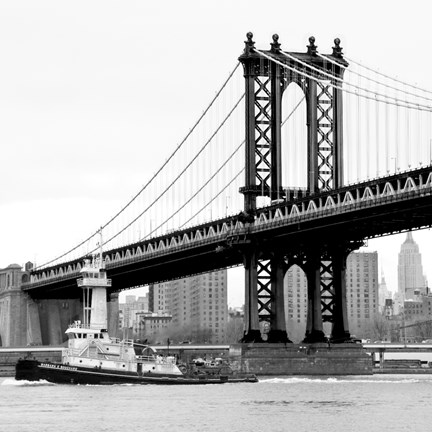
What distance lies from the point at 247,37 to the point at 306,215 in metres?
16.8

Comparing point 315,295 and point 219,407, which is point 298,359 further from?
point 219,407

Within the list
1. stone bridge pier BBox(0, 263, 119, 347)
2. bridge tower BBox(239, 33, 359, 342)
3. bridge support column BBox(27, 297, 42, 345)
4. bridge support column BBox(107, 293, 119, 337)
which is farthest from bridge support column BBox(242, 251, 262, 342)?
bridge support column BBox(107, 293, 119, 337)

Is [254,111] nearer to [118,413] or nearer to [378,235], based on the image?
[378,235]

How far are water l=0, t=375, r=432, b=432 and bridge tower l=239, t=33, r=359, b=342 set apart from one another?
15.8 meters

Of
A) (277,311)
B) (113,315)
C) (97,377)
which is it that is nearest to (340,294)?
(277,311)

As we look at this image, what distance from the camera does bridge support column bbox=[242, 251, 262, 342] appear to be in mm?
121312

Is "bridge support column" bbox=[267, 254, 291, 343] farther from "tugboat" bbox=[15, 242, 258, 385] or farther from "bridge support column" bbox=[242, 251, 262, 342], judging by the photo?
"tugboat" bbox=[15, 242, 258, 385]

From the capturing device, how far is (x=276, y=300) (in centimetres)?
12231

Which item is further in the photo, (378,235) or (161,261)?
(161,261)

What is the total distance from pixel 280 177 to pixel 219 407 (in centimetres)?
4165

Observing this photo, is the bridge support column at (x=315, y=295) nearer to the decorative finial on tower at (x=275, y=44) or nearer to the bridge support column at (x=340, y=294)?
the bridge support column at (x=340, y=294)

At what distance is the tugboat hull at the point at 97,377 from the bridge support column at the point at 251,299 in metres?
15.9

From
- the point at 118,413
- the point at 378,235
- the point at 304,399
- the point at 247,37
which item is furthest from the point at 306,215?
the point at 118,413

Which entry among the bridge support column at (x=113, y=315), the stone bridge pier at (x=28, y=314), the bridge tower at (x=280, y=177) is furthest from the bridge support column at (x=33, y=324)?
the bridge tower at (x=280, y=177)
